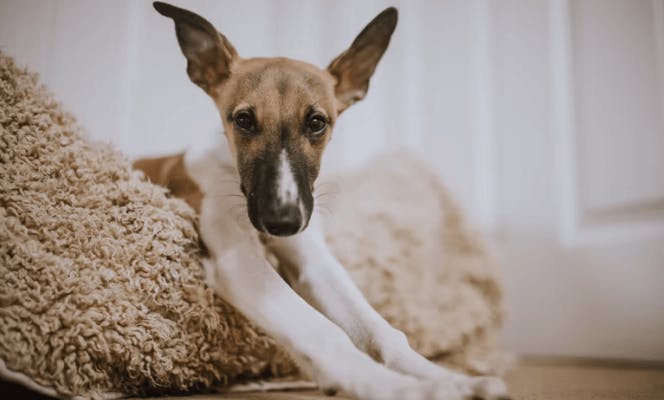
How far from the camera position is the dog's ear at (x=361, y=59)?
133 centimetres

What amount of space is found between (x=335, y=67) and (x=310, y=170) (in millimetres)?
344

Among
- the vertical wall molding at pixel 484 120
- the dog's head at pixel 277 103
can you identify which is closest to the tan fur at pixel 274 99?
the dog's head at pixel 277 103

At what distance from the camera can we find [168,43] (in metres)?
1.71

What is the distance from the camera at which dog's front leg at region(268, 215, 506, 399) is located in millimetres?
885

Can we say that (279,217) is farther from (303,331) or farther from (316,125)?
(316,125)

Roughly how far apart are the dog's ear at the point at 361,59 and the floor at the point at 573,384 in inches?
29.8

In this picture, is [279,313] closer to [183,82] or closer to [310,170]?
[310,170]

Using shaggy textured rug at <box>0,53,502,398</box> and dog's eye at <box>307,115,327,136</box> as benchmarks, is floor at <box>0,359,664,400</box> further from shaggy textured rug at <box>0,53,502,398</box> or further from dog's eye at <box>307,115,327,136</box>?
dog's eye at <box>307,115,327,136</box>

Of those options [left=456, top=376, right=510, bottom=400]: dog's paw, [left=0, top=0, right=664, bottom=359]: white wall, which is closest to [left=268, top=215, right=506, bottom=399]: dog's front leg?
[left=456, top=376, right=510, bottom=400]: dog's paw

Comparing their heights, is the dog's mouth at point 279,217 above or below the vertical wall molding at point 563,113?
below

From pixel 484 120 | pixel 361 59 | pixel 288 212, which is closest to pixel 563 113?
pixel 484 120

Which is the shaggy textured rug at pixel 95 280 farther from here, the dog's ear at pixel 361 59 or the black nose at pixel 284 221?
the dog's ear at pixel 361 59

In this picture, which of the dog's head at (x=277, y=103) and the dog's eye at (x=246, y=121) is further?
the dog's eye at (x=246, y=121)

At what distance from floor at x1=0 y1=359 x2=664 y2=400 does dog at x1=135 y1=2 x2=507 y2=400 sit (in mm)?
194
